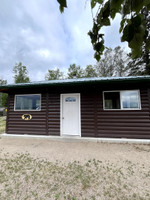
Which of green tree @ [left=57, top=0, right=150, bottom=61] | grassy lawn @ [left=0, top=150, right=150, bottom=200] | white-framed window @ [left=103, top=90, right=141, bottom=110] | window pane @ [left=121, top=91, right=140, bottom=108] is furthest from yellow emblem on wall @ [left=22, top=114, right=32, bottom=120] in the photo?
green tree @ [left=57, top=0, right=150, bottom=61]

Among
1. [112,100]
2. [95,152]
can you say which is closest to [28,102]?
[95,152]

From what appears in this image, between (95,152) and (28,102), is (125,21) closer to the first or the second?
(95,152)

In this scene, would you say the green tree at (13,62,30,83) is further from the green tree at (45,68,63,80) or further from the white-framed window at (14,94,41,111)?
the white-framed window at (14,94,41,111)

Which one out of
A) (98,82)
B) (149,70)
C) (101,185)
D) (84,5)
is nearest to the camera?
(84,5)

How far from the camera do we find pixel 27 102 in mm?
5594

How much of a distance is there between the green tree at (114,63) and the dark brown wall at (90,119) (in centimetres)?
1726

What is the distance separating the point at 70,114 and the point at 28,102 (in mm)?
2315

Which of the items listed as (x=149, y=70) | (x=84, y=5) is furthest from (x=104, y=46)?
(x=149, y=70)

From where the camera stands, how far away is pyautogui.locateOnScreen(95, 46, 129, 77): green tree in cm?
2005

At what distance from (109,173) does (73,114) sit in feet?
9.86

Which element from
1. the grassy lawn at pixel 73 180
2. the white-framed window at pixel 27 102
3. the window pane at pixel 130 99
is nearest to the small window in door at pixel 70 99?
the white-framed window at pixel 27 102

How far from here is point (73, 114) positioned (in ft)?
16.9

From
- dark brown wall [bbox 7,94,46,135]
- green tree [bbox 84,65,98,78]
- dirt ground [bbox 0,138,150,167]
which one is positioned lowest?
dirt ground [bbox 0,138,150,167]

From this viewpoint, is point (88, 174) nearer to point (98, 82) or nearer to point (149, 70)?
point (98, 82)
